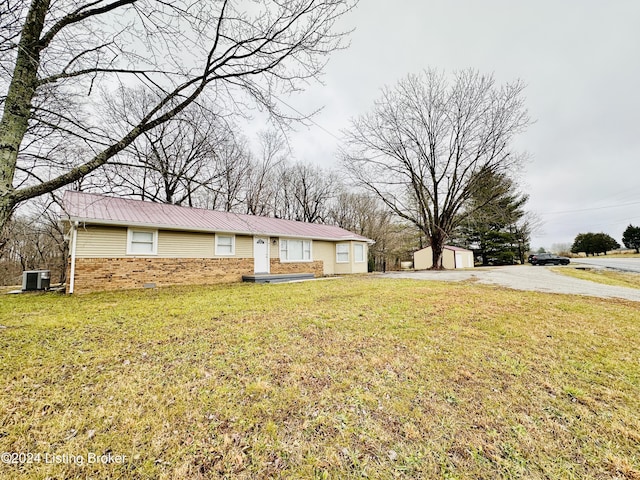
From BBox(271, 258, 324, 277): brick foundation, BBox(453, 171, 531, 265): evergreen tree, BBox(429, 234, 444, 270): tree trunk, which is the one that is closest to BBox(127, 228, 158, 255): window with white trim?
BBox(271, 258, 324, 277): brick foundation

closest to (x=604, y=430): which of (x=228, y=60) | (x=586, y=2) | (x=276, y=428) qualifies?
(x=276, y=428)

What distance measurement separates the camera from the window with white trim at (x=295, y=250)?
583 inches

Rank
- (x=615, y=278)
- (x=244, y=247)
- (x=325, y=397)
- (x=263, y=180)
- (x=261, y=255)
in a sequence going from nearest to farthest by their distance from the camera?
1. (x=325, y=397)
2. (x=615, y=278)
3. (x=244, y=247)
4. (x=261, y=255)
5. (x=263, y=180)

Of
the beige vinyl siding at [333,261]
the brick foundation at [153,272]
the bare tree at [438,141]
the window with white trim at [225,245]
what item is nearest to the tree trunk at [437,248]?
the bare tree at [438,141]

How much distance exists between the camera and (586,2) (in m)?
9.30

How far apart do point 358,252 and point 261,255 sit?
717 cm

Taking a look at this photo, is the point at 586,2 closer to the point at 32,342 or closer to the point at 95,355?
the point at 95,355

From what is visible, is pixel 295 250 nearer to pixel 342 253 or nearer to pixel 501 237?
pixel 342 253

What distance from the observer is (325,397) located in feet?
8.75

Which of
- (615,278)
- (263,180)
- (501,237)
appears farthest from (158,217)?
(501,237)

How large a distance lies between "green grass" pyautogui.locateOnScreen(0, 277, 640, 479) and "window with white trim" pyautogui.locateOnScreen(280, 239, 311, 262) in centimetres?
977

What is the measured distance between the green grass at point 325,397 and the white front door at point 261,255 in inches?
332

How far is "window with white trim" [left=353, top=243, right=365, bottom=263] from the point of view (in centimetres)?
1773

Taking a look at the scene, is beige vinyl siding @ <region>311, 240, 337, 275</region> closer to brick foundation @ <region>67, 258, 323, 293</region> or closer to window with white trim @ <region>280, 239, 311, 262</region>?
window with white trim @ <region>280, 239, 311, 262</region>
